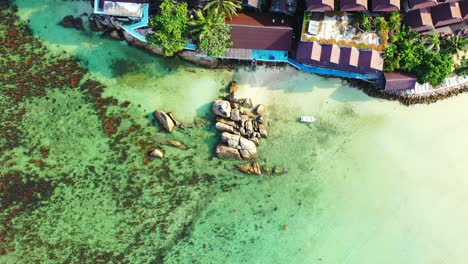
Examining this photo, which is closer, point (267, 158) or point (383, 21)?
point (383, 21)

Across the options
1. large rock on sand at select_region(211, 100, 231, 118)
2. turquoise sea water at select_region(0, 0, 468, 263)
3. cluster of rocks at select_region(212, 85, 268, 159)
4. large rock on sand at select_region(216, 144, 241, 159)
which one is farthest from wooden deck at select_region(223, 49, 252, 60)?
large rock on sand at select_region(216, 144, 241, 159)

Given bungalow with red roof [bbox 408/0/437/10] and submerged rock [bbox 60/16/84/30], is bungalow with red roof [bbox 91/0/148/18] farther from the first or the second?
bungalow with red roof [bbox 408/0/437/10]

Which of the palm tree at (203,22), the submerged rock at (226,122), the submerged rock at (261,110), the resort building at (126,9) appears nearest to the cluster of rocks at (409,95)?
the submerged rock at (261,110)

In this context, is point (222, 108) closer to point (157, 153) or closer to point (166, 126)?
point (166, 126)

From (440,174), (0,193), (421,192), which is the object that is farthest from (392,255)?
(0,193)

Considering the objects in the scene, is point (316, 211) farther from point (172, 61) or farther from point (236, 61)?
point (172, 61)

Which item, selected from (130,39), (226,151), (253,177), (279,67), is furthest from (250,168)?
(130,39)

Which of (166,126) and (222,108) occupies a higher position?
(222,108)
